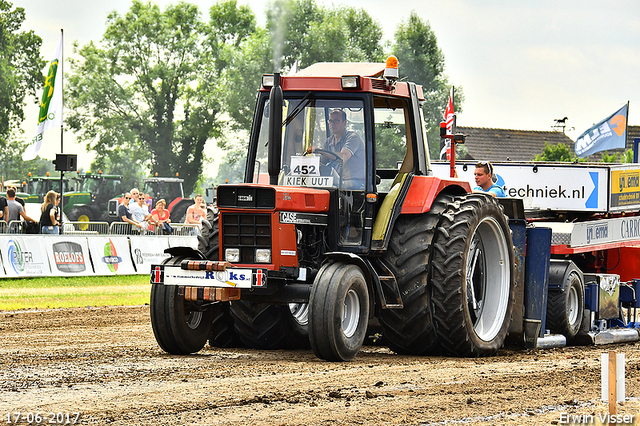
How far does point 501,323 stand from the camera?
921 cm

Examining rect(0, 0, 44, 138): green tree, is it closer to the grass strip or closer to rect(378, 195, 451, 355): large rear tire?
the grass strip

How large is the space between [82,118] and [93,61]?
3918mm

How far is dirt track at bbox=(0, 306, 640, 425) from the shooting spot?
548 centimetres

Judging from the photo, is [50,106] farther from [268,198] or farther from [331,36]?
[331,36]

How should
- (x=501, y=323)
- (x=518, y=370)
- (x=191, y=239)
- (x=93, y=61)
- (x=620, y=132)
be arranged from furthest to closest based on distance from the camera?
1. (x=93, y=61)
2. (x=620, y=132)
3. (x=191, y=239)
4. (x=501, y=323)
5. (x=518, y=370)

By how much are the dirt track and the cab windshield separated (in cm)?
166

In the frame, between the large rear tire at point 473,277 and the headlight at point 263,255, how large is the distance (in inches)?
61.8

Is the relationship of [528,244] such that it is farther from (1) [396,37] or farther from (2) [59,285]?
(1) [396,37]

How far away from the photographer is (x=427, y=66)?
51531 millimetres

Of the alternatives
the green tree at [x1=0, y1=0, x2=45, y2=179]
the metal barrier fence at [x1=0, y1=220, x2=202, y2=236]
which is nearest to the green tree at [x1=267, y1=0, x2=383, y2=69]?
the green tree at [x1=0, y1=0, x2=45, y2=179]

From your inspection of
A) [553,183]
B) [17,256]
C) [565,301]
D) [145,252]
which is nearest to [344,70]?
[565,301]

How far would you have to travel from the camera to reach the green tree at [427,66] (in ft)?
167

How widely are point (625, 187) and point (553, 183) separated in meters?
0.97

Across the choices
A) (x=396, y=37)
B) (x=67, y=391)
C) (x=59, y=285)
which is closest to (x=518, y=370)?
(x=67, y=391)
